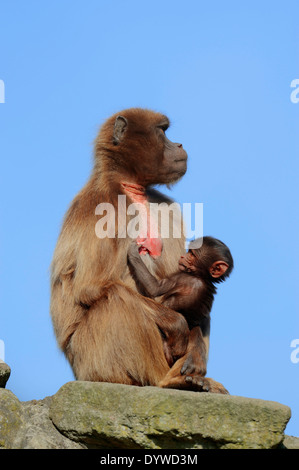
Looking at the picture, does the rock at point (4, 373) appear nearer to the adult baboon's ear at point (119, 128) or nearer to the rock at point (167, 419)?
the rock at point (167, 419)

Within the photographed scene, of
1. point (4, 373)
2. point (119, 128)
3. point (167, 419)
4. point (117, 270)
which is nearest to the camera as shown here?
point (167, 419)

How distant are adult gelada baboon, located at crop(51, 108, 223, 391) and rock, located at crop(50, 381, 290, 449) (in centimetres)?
72

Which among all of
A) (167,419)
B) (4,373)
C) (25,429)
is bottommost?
(25,429)

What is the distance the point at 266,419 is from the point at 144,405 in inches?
36.0

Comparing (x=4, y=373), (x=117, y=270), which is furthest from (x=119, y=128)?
(x=4, y=373)

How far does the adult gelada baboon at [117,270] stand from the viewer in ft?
21.3

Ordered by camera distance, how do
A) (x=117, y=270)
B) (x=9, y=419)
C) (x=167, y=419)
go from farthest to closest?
(x=117, y=270), (x=9, y=419), (x=167, y=419)

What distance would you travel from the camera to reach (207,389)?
6.34 m

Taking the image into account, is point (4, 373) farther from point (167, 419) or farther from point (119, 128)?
Result: point (119, 128)

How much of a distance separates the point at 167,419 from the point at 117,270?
182 cm

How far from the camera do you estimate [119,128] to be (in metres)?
7.67

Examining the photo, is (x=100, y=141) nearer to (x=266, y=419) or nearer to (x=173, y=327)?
(x=173, y=327)

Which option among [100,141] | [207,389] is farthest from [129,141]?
[207,389]

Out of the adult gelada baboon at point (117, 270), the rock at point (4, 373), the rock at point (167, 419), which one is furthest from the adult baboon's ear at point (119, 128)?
the rock at point (167, 419)
